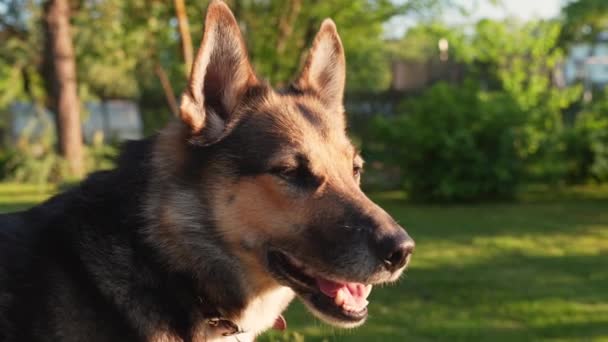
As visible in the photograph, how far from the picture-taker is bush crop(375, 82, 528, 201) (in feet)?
44.7

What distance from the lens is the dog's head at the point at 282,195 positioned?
2.98m

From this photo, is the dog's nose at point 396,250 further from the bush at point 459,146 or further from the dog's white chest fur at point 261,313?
the bush at point 459,146

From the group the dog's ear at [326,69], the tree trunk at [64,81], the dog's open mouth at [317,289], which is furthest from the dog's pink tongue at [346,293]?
the tree trunk at [64,81]

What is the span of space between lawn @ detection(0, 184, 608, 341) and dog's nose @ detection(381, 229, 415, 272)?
1.74m

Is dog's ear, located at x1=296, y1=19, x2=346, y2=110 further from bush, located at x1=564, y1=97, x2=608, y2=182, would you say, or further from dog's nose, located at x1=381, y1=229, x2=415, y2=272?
bush, located at x1=564, y1=97, x2=608, y2=182

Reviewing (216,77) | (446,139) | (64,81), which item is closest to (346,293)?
(216,77)

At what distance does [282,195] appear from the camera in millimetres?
3115

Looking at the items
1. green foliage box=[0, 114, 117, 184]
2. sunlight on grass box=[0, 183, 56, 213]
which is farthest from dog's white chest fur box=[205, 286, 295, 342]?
green foliage box=[0, 114, 117, 184]

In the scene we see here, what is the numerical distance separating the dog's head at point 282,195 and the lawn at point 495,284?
1.54 meters

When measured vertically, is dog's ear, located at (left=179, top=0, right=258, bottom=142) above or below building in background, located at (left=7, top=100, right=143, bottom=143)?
above

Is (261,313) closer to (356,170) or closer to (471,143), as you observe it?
(356,170)

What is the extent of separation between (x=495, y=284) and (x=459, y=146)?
648cm

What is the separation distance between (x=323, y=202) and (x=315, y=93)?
943mm

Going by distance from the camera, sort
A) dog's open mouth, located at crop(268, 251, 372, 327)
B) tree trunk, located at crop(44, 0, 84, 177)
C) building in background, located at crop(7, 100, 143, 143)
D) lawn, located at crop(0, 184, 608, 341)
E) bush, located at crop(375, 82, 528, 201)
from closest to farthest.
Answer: dog's open mouth, located at crop(268, 251, 372, 327), lawn, located at crop(0, 184, 608, 341), bush, located at crop(375, 82, 528, 201), tree trunk, located at crop(44, 0, 84, 177), building in background, located at crop(7, 100, 143, 143)
